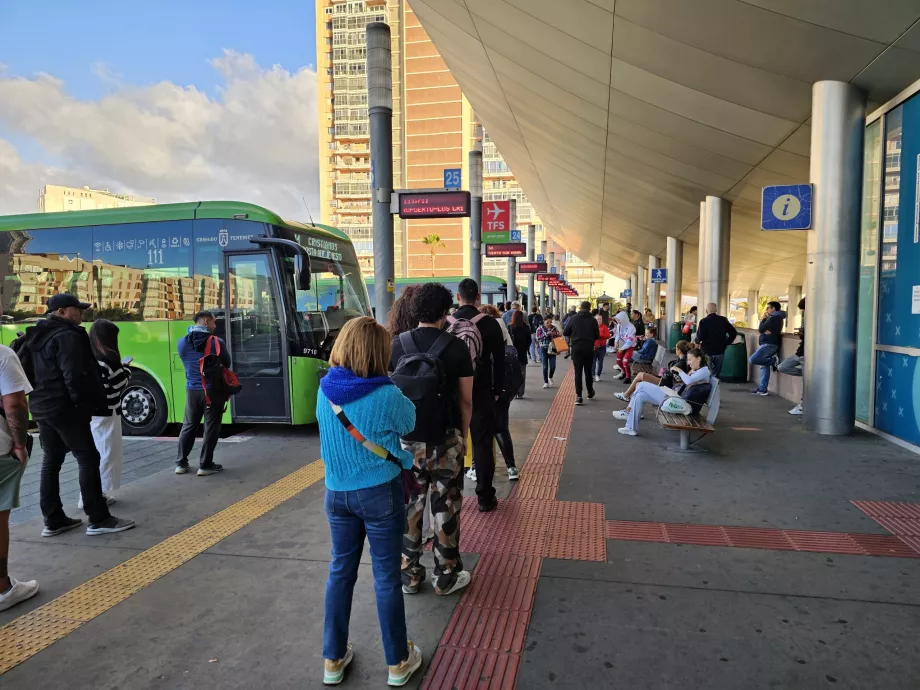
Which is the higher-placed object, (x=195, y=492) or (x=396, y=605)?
(x=396, y=605)

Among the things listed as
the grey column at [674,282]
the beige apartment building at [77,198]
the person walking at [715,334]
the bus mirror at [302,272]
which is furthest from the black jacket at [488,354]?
the beige apartment building at [77,198]

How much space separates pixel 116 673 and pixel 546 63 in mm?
11929

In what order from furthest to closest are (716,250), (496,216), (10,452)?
(496,216) → (716,250) → (10,452)

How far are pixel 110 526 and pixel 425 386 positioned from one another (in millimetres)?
3104

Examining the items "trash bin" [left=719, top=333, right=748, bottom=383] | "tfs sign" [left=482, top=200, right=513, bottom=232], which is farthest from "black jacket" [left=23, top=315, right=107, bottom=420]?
"tfs sign" [left=482, top=200, right=513, bottom=232]

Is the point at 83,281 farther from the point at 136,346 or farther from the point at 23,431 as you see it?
the point at 23,431

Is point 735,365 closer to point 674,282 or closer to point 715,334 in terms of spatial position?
point 715,334

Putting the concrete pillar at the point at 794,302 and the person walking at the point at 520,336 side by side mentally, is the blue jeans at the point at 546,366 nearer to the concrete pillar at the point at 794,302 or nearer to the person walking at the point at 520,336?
the person walking at the point at 520,336

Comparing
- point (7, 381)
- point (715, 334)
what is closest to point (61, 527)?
point (7, 381)

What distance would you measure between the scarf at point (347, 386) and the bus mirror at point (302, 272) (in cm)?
523

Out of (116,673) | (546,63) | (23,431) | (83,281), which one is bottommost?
(116,673)

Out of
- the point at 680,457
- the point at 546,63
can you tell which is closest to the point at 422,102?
the point at 546,63

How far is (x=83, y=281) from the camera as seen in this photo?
8.79 metres

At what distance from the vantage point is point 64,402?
180 inches
